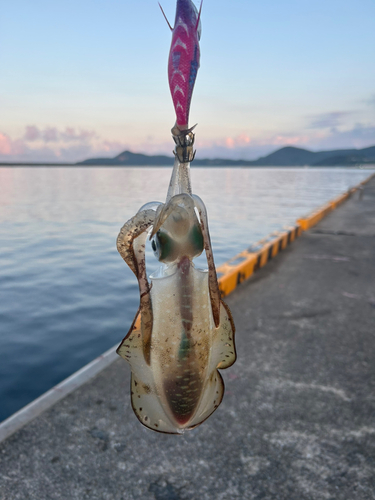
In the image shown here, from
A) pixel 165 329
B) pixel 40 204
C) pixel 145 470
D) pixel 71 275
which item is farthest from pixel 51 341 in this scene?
pixel 40 204

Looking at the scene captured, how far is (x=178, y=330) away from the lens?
101 cm

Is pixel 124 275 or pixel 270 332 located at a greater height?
pixel 270 332

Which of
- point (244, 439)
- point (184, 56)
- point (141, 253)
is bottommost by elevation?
point (244, 439)

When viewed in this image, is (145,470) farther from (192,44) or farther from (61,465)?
(192,44)

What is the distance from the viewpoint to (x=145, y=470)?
291 centimetres

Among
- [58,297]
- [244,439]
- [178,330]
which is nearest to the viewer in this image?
[178,330]

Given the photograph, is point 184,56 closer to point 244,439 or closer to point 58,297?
point 244,439

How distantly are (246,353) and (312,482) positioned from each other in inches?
72.6

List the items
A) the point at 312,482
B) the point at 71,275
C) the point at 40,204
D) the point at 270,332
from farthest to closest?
the point at 40,204 → the point at 71,275 → the point at 270,332 → the point at 312,482

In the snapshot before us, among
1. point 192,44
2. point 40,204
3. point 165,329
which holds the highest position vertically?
point 192,44

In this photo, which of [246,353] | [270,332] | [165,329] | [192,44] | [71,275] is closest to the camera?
[192,44]

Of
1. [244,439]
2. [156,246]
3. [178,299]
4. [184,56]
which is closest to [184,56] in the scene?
[184,56]

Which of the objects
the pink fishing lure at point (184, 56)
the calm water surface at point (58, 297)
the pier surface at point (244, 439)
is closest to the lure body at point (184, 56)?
the pink fishing lure at point (184, 56)

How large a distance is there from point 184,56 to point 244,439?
125 inches
